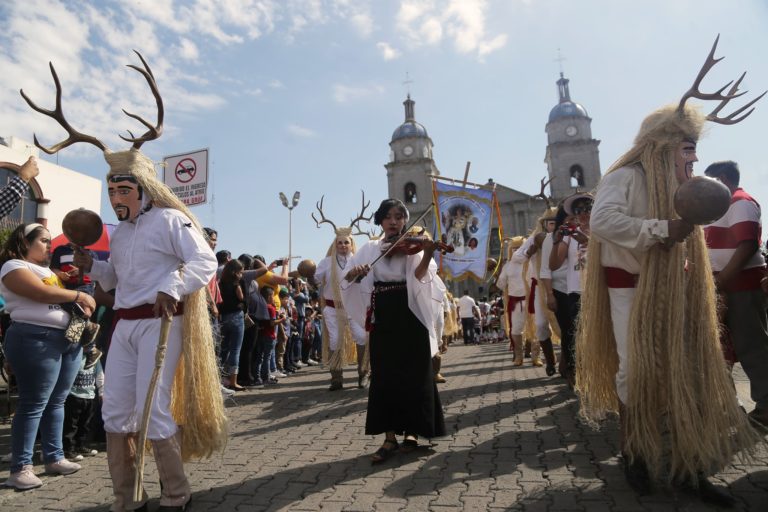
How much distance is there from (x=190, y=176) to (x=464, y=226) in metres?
6.24

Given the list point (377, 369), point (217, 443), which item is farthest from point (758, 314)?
point (217, 443)

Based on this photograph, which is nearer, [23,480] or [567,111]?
[23,480]

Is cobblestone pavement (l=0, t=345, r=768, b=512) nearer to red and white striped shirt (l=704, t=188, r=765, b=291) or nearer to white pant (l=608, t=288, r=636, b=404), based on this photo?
white pant (l=608, t=288, r=636, b=404)

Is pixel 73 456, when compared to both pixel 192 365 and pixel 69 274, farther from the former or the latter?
pixel 192 365

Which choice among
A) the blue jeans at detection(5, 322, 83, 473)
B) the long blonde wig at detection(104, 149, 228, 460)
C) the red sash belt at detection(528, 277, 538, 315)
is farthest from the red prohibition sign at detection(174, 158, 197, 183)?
the red sash belt at detection(528, 277, 538, 315)

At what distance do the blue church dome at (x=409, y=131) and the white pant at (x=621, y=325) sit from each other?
2300 inches

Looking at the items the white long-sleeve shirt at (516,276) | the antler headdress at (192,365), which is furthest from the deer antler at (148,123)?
the white long-sleeve shirt at (516,276)

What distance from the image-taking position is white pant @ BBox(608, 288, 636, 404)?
3.02m

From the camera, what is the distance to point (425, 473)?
348 centimetres

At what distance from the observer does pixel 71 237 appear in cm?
309

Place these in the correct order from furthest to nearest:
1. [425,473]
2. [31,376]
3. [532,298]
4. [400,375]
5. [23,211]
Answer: [23,211], [532,298], [400,375], [31,376], [425,473]

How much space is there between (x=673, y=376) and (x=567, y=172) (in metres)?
56.6

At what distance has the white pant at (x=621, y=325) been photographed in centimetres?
302

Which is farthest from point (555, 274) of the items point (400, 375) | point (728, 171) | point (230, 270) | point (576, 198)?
point (230, 270)
